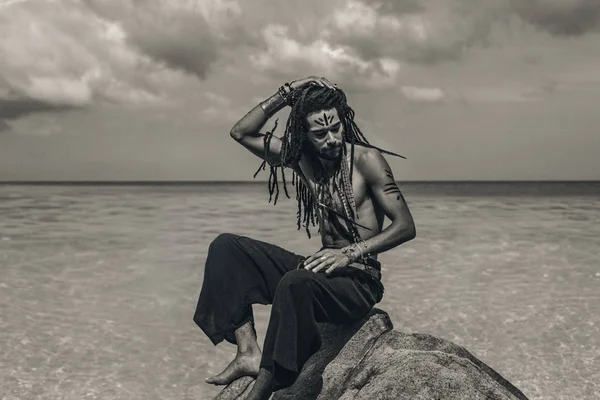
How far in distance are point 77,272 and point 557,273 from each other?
1005cm

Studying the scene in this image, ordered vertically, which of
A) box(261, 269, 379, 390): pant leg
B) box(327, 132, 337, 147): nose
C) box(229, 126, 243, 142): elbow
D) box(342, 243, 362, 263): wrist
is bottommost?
box(261, 269, 379, 390): pant leg

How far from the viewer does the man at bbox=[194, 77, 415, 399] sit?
4.40m

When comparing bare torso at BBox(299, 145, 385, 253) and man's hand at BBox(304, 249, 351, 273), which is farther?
bare torso at BBox(299, 145, 385, 253)

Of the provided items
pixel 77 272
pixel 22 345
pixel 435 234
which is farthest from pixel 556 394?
pixel 435 234

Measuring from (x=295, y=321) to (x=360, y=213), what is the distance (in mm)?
1016

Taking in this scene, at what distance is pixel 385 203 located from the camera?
4.51m

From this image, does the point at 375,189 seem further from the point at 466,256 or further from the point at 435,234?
the point at 435,234

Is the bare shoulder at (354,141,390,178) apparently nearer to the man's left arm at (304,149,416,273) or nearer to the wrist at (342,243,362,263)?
the man's left arm at (304,149,416,273)

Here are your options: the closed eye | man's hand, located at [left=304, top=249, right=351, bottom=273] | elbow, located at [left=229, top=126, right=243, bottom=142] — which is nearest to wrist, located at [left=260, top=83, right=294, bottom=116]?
elbow, located at [left=229, top=126, right=243, bottom=142]

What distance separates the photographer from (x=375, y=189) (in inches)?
180

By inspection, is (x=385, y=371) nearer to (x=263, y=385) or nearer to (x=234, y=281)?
(x=263, y=385)

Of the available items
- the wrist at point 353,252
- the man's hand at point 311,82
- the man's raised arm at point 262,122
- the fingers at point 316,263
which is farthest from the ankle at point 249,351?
the man's hand at point 311,82

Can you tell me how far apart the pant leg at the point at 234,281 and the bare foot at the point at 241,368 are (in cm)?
18

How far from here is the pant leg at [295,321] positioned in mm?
3986
